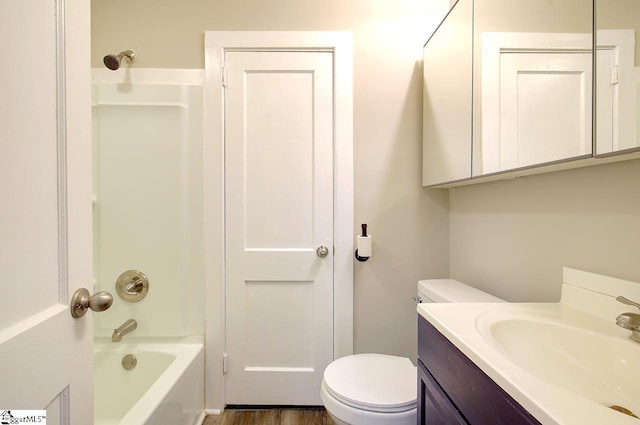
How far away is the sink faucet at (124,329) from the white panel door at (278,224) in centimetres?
51

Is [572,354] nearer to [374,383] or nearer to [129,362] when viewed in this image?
[374,383]

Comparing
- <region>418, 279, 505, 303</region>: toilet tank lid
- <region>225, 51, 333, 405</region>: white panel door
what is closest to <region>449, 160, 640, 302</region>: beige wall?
<region>418, 279, 505, 303</region>: toilet tank lid

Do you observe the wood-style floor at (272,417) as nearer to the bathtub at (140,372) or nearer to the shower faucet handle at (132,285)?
the bathtub at (140,372)

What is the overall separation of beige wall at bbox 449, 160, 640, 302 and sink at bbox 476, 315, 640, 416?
21 cm

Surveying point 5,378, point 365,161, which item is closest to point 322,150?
point 365,161

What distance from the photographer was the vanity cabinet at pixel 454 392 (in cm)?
55

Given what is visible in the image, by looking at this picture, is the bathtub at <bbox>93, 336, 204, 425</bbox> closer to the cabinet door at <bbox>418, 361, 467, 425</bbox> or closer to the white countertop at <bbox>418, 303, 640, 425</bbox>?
the cabinet door at <bbox>418, 361, 467, 425</bbox>

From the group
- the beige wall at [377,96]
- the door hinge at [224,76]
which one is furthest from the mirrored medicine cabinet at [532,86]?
the door hinge at [224,76]

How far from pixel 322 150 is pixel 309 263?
0.64 metres

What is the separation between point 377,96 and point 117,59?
139 cm

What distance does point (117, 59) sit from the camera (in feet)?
4.67

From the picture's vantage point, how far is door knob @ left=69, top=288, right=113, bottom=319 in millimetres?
604

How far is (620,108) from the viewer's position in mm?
628

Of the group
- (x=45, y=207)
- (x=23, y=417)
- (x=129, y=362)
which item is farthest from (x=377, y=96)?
(x=129, y=362)
